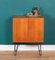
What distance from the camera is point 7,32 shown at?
4.25 meters

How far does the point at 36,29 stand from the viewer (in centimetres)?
387

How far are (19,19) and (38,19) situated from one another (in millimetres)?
370

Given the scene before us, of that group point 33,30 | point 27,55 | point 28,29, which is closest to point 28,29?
point 28,29

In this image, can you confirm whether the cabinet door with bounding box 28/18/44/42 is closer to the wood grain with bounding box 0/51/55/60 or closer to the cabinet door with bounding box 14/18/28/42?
the cabinet door with bounding box 14/18/28/42

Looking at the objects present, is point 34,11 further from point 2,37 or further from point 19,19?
point 2,37

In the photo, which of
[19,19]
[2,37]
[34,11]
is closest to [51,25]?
[34,11]

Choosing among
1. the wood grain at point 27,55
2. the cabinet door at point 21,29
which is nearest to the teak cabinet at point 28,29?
the cabinet door at point 21,29

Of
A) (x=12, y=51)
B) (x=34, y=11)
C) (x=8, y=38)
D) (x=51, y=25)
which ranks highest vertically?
(x=34, y=11)

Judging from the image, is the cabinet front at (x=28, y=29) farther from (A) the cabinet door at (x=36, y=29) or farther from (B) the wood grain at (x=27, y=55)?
(B) the wood grain at (x=27, y=55)

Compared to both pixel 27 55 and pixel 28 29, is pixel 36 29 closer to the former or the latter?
pixel 28 29

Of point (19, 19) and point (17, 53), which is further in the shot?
point (17, 53)

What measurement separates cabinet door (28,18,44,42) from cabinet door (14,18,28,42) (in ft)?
0.32

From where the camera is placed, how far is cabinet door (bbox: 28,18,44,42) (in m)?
3.86

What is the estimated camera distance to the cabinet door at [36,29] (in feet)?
12.7
